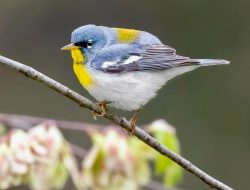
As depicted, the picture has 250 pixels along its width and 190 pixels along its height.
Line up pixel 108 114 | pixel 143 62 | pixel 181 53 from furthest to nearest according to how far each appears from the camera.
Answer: pixel 181 53, pixel 143 62, pixel 108 114

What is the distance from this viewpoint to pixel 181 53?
7.31m

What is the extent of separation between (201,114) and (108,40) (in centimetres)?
439

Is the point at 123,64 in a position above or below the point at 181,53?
above

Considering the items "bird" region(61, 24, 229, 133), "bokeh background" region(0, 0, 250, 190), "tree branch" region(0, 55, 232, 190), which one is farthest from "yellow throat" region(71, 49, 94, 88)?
"bokeh background" region(0, 0, 250, 190)

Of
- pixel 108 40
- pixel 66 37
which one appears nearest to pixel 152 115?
pixel 66 37

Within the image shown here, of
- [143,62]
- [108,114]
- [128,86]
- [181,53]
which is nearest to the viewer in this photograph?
[108,114]

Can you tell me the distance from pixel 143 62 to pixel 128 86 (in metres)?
0.18

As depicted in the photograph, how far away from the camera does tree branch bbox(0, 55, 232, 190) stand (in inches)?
96.7

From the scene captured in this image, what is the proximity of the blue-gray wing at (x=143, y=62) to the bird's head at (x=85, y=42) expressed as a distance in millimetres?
104

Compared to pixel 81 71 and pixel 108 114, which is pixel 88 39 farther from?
pixel 108 114

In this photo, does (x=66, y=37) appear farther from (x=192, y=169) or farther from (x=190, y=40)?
(x=192, y=169)

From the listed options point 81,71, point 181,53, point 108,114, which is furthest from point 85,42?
point 181,53

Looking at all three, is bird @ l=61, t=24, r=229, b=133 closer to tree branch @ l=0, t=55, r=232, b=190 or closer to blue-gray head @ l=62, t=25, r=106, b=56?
blue-gray head @ l=62, t=25, r=106, b=56

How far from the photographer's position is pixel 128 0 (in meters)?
7.52
